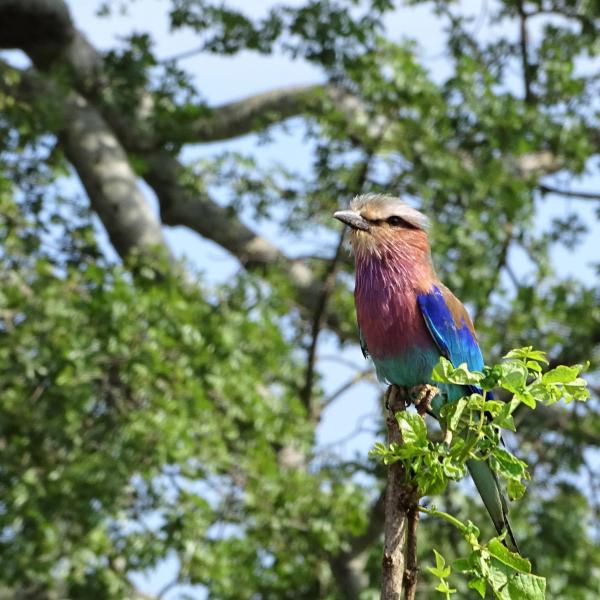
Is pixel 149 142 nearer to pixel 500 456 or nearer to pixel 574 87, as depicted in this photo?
pixel 574 87

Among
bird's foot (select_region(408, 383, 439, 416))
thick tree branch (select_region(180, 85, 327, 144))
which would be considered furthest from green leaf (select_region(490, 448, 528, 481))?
thick tree branch (select_region(180, 85, 327, 144))

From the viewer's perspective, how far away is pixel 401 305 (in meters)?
3.77

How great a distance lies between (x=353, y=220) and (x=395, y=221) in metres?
0.15

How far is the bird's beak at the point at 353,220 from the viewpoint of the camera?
3.89m

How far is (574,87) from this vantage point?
30.0 feet

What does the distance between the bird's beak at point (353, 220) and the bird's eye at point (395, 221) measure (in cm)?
8

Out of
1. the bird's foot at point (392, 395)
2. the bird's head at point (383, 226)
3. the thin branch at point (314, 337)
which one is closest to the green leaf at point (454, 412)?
the bird's foot at point (392, 395)

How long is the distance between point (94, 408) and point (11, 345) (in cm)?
63

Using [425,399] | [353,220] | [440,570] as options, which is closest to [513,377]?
[440,570]

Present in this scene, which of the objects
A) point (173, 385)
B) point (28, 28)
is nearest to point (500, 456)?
point (173, 385)

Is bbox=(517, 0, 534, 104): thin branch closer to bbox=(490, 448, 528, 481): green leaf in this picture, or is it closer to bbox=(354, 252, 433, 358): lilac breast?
bbox=(354, 252, 433, 358): lilac breast

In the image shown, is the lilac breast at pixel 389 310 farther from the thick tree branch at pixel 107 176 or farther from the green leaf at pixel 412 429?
the thick tree branch at pixel 107 176

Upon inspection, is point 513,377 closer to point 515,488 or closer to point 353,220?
point 515,488

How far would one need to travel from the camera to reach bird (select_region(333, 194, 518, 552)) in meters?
3.74
